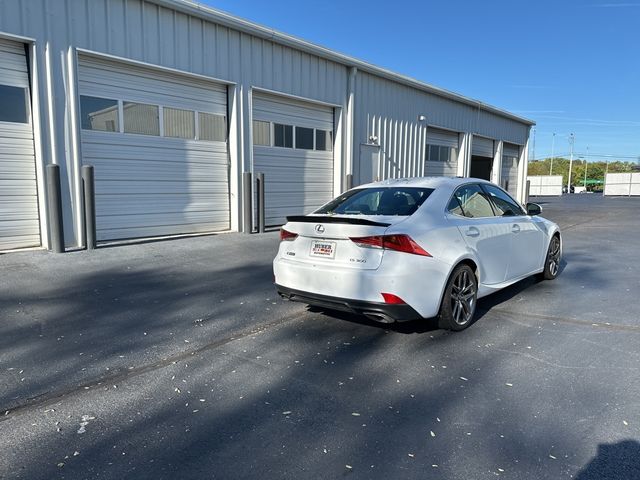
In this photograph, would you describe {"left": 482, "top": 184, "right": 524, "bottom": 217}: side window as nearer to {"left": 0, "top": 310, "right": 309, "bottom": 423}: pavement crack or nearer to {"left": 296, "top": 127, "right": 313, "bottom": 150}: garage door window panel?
{"left": 0, "top": 310, "right": 309, "bottom": 423}: pavement crack

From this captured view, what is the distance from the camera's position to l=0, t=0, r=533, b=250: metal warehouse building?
26.7 feet

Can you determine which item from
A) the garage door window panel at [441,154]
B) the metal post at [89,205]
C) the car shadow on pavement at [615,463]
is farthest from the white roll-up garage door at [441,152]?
the car shadow on pavement at [615,463]

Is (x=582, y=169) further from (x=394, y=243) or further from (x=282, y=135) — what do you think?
(x=394, y=243)

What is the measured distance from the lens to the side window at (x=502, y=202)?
570cm

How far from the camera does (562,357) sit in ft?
13.3

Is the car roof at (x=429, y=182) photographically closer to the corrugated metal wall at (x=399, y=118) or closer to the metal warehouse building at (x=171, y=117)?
the metal warehouse building at (x=171, y=117)

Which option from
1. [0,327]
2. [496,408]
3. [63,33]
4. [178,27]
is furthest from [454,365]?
[178,27]

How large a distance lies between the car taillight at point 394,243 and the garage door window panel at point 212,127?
773cm

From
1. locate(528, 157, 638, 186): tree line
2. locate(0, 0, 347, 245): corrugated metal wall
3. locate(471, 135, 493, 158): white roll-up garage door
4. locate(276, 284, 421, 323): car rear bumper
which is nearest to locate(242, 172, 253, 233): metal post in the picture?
locate(0, 0, 347, 245): corrugated metal wall

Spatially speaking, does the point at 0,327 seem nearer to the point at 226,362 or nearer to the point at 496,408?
the point at 226,362

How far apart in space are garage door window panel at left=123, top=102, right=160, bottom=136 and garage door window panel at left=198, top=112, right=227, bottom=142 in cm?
107

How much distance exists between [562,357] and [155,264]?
606 cm

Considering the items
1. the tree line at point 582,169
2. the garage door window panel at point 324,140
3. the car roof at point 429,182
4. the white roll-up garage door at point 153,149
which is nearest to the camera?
the car roof at point 429,182

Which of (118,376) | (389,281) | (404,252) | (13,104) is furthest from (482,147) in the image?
(118,376)
